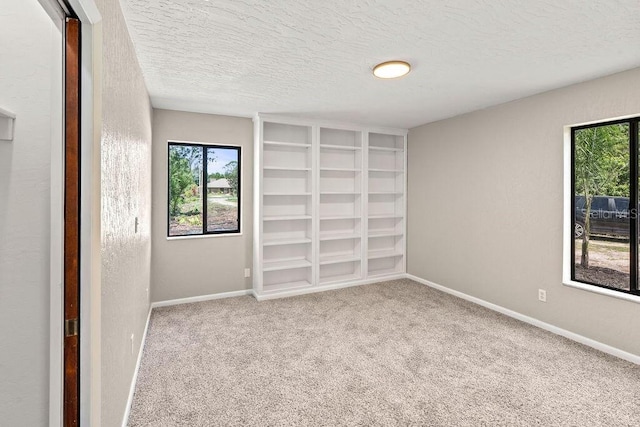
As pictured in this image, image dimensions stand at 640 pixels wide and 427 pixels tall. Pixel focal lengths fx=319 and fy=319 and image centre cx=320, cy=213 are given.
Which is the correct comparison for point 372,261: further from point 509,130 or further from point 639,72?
point 639,72

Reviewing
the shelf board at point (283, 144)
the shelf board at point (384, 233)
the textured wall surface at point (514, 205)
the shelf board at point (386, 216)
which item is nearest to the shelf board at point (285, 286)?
the shelf board at point (384, 233)

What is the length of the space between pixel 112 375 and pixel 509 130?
4197mm

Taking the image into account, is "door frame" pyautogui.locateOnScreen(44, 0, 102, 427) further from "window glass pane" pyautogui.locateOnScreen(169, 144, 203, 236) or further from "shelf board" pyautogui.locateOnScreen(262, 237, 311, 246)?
"shelf board" pyautogui.locateOnScreen(262, 237, 311, 246)

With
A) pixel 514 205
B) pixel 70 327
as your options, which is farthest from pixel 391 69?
pixel 70 327

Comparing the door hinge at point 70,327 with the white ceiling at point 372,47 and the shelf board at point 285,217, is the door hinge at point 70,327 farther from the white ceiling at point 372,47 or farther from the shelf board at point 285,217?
the shelf board at point 285,217

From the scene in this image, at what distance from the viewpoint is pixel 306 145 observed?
4469mm

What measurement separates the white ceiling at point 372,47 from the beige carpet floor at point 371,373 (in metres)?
2.45

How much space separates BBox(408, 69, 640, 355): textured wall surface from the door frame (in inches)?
149

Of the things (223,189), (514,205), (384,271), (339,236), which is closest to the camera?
(514,205)

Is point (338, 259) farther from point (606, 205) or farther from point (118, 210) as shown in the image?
point (118, 210)

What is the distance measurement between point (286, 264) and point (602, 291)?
3457 millimetres

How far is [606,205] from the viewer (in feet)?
9.85

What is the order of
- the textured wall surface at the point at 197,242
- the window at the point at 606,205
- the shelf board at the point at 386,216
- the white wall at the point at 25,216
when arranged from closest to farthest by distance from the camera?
the white wall at the point at 25,216
the window at the point at 606,205
the textured wall surface at the point at 197,242
the shelf board at the point at 386,216

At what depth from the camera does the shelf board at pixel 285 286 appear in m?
4.37
